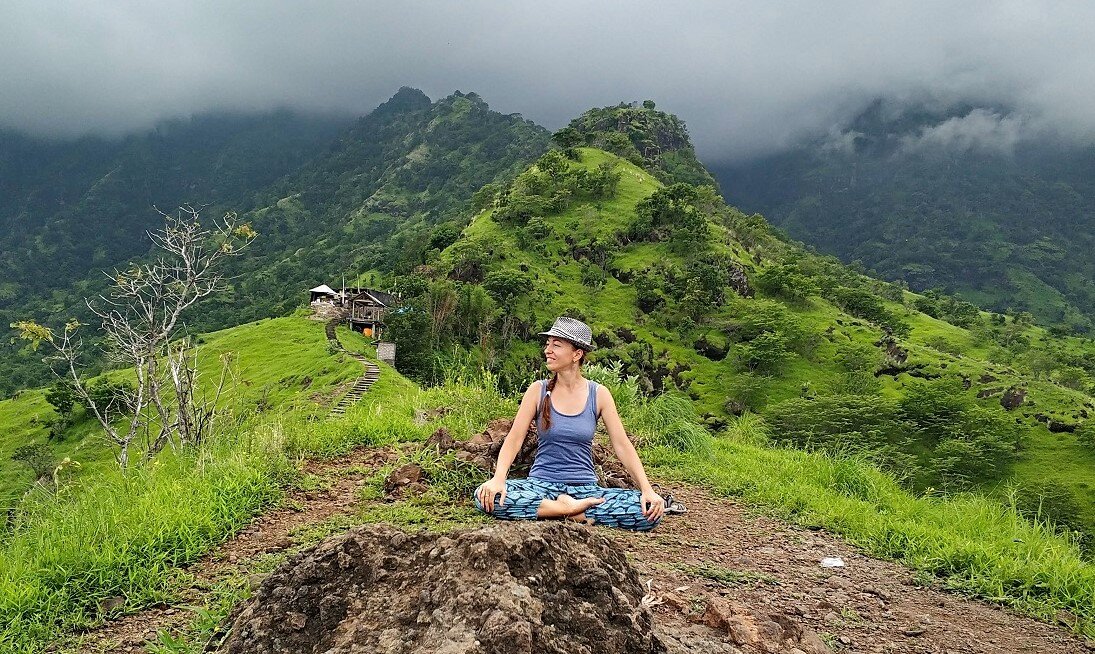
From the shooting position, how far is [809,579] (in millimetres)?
3715

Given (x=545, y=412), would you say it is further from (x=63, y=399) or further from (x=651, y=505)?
(x=63, y=399)

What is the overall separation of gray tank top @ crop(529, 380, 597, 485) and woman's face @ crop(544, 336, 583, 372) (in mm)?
208

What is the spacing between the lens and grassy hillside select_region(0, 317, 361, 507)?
3247cm

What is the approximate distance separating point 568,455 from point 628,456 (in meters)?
0.42

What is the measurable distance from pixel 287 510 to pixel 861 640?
3.44 m

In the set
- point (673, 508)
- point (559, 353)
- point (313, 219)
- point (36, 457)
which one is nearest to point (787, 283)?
point (673, 508)

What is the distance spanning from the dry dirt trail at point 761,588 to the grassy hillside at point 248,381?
25.7 meters

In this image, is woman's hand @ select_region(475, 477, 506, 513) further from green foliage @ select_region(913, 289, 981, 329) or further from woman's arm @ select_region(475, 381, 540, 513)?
green foliage @ select_region(913, 289, 981, 329)

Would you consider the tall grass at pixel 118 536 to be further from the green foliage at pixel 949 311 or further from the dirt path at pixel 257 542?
the green foliage at pixel 949 311

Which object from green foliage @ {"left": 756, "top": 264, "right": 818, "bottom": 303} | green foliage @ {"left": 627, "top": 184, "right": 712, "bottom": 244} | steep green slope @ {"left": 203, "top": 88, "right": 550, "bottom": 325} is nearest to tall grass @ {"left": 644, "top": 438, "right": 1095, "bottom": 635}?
green foliage @ {"left": 756, "top": 264, "right": 818, "bottom": 303}

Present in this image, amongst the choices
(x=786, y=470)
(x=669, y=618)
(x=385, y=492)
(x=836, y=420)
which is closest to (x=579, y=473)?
(x=385, y=492)

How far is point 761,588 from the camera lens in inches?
137

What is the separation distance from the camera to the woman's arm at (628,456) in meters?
4.02

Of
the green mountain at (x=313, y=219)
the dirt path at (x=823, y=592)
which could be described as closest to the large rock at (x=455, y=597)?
the dirt path at (x=823, y=592)
